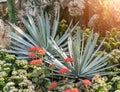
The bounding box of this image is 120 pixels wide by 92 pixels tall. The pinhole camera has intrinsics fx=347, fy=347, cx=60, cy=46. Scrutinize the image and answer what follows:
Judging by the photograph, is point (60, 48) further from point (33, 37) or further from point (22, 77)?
point (22, 77)

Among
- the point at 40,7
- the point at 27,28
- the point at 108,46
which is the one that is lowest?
the point at 108,46

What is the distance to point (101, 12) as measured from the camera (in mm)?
5973

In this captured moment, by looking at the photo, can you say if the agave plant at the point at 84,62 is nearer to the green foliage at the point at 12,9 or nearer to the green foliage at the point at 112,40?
the green foliage at the point at 112,40

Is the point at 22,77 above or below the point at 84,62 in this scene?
below

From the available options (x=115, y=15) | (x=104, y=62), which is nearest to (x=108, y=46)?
(x=104, y=62)

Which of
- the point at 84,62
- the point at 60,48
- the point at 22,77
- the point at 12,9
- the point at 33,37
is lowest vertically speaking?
the point at 22,77

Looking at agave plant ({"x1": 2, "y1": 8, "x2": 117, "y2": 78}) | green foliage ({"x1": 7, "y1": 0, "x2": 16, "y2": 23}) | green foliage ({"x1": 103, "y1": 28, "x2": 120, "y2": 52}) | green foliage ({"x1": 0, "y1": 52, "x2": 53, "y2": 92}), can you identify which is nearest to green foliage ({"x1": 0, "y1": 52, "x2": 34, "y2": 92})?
green foliage ({"x1": 0, "y1": 52, "x2": 53, "y2": 92})

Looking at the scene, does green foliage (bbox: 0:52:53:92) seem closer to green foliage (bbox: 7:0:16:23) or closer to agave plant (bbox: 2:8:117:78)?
agave plant (bbox: 2:8:117:78)

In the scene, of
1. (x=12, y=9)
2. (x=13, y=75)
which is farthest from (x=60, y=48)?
(x=12, y=9)

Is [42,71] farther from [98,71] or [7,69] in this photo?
[98,71]

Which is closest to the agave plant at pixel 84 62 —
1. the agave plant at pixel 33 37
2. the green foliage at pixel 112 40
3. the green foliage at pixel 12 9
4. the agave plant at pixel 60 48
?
the agave plant at pixel 60 48

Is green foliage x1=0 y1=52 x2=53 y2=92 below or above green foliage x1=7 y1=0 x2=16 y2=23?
below

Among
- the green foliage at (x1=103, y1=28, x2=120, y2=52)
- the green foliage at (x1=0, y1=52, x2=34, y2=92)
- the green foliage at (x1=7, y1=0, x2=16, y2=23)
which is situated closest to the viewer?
the green foliage at (x1=0, y1=52, x2=34, y2=92)

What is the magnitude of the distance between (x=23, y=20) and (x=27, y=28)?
7.3 inches
